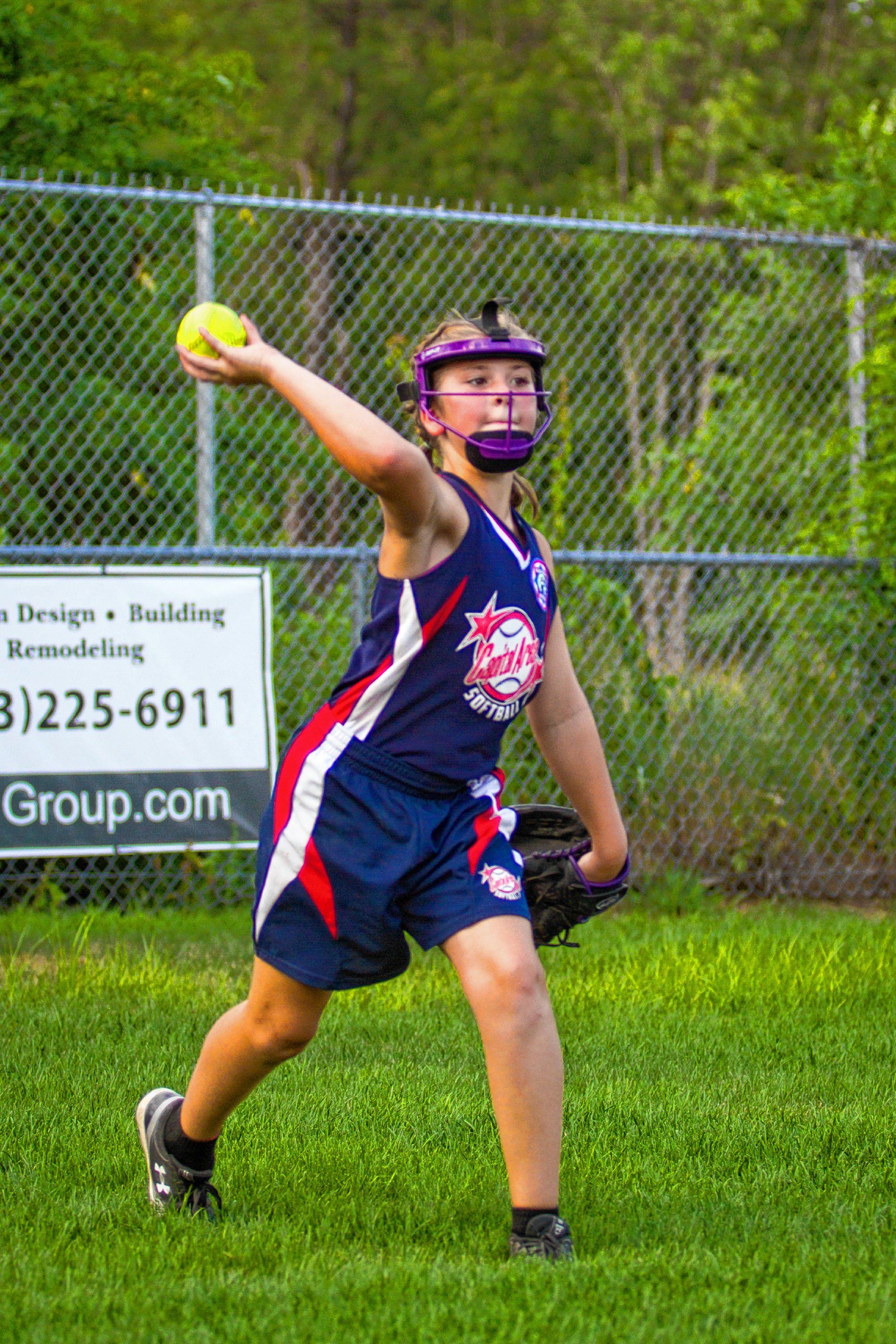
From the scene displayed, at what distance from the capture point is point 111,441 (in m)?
6.98

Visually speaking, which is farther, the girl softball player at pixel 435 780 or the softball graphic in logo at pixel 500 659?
the softball graphic in logo at pixel 500 659

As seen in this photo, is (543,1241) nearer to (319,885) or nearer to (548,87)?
(319,885)

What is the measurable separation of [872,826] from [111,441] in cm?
412

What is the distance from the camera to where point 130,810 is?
626 centimetres

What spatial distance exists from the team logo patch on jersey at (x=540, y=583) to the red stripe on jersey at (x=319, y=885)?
0.65 metres

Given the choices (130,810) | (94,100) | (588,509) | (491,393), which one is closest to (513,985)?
(491,393)

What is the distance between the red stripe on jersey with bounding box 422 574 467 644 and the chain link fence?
3.74 m

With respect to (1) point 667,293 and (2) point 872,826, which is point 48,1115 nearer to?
(2) point 872,826

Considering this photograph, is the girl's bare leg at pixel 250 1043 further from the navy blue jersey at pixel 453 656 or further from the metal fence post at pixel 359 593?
the metal fence post at pixel 359 593

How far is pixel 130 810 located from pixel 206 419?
1.69m

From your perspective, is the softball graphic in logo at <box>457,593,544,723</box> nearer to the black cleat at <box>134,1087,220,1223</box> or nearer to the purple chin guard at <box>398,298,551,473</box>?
A: the purple chin guard at <box>398,298,551,473</box>

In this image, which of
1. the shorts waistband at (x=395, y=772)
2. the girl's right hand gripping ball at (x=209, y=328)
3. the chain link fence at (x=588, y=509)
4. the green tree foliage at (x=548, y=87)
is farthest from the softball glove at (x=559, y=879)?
the green tree foliage at (x=548, y=87)

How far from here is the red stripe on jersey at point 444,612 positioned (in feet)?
9.26

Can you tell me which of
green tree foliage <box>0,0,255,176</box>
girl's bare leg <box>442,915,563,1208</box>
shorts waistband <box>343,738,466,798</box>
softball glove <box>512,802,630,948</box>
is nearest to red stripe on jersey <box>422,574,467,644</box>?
shorts waistband <box>343,738,466,798</box>
